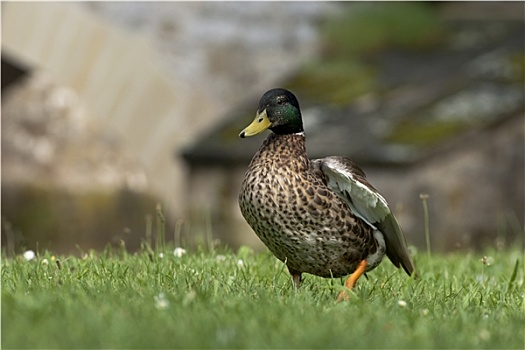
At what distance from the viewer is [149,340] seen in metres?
3.08

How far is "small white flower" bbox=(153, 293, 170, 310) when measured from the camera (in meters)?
3.47

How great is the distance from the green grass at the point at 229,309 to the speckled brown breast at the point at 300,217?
5.7 inches

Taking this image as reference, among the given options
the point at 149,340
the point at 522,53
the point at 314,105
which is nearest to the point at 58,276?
the point at 149,340

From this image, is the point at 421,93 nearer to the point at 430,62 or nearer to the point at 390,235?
the point at 430,62

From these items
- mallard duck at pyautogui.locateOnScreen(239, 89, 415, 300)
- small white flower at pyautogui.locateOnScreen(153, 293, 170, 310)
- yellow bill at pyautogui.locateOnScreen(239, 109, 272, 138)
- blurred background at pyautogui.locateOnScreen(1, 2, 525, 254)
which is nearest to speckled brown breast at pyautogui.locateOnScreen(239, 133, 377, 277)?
mallard duck at pyautogui.locateOnScreen(239, 89, 415, 300)

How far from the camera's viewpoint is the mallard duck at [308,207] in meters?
4.45

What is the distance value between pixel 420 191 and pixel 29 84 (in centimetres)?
516

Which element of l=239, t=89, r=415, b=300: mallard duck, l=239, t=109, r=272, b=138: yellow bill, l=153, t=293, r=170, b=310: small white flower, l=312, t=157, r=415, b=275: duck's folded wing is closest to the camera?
l=153, t=293, r=170, b=310: small white flower

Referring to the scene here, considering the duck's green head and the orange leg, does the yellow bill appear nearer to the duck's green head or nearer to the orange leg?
the duck's green head

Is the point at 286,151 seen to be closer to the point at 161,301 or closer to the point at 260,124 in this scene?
the point at 260,124

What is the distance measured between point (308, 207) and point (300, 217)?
6 cm

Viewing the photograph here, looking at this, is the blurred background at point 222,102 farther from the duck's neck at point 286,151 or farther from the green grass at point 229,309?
the duck's neck at point 286,151

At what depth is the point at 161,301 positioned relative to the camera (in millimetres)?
3539

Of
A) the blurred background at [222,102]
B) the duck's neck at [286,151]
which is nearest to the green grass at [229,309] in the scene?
the duck's neck at [286,151]
